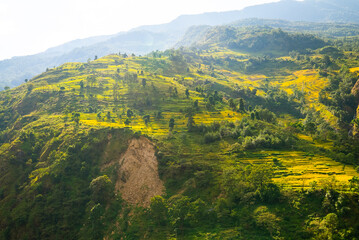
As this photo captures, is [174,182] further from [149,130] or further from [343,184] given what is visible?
[343,184]

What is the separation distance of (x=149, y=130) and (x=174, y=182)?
121 ft

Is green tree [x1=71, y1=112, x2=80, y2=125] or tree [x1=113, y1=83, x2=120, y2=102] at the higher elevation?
tree [x1=113, y1=83, x2=120, y2=102]

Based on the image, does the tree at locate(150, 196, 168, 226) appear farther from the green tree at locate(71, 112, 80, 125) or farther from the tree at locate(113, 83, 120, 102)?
the tree at locate(113, 83, 120, 102)

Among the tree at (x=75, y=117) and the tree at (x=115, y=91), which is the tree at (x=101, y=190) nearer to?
the tree at (x=75, y=117)

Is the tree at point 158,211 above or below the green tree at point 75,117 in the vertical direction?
below

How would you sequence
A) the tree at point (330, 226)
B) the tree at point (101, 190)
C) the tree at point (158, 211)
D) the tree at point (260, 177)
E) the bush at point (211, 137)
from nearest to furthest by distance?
the tree at point (330, 226), the tree at point (260, 177), the tree at point (158, 211), the tree at point (101, 190), the bush at point (211, 137)

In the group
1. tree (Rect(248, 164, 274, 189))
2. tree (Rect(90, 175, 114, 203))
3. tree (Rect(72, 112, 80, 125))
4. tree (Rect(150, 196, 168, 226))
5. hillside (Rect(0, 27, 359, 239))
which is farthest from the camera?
tree (Rect(72, 112, 80, 125))

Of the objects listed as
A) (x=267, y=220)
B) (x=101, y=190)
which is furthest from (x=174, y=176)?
(x=267, y=220)

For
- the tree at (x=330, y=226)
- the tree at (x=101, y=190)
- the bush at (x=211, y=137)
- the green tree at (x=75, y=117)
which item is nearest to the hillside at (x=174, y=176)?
the tree at (x=330, y=226)

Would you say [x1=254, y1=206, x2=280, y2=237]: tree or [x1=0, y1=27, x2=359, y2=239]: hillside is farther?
[x1=0, y1=27, x2=359, y2=239]: hillside

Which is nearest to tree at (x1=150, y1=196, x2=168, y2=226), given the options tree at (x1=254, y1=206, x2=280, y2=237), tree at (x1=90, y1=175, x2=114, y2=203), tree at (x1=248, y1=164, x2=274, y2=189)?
tree at (x1=90, y1=175, x2=114, y2=203)

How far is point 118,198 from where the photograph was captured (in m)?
67.6

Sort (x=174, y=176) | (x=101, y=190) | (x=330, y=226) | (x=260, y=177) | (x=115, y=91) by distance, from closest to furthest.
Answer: (x=330, y=226) < (x=260, y=177) < (x=101, y=190) < (x=174, y=176) < (x=115, y=91)

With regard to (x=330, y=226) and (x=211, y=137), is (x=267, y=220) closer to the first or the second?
(x=330, y=226)
